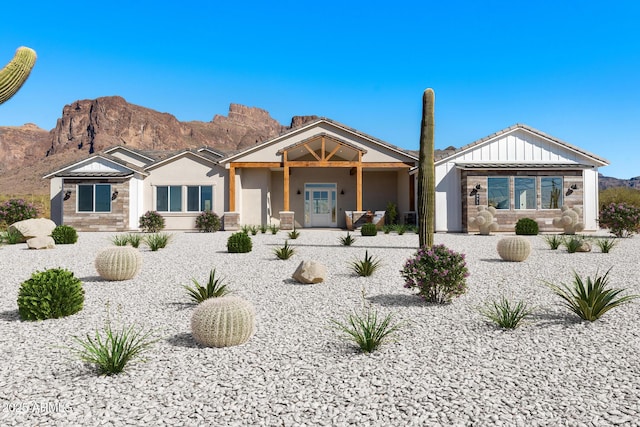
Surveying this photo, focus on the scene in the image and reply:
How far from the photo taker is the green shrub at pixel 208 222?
2181 cm

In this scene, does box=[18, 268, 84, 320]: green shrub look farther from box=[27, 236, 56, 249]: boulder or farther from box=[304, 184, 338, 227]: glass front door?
A: box=[304, 184, 338, 227]: glass front door

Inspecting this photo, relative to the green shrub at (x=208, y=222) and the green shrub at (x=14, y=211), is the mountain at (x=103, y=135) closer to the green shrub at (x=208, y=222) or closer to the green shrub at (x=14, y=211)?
the green shrub at (x=208, y=222)

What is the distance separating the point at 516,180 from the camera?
20.3 m

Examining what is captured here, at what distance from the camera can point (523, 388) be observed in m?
3.54

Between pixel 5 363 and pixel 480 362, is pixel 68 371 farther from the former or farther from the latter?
pixel 480 362

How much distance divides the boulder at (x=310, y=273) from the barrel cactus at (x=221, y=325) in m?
3.33

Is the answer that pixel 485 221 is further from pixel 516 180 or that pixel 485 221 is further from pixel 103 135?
pixel 103 135

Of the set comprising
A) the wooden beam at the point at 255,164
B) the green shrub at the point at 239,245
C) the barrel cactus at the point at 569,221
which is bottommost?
the green shrub at the point at 239,245

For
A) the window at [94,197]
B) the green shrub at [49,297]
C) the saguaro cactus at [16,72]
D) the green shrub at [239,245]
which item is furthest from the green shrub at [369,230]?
the window at [94,197]

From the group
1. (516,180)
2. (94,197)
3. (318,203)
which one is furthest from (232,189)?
(516,180)

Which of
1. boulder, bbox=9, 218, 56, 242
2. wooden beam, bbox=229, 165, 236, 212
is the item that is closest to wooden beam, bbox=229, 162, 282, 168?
wooden beam, bbox=229, 165, 236, 212

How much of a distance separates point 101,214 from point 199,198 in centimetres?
534

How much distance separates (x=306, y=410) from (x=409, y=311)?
3.25 metres

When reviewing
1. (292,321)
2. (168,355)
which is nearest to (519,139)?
(292,321)
